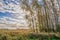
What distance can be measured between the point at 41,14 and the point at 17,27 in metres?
0.43

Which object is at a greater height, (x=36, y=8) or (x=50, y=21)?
(x=36, y=8)

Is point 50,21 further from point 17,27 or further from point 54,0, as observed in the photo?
point 17,27

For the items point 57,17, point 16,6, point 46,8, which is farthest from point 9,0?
point 57,17

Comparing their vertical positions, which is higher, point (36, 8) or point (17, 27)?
point (36, 8)

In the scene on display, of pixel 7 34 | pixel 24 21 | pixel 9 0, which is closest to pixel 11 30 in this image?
pixel 7 34

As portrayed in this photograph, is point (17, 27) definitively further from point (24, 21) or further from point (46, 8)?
point (46, 8)

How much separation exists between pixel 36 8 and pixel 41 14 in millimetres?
125

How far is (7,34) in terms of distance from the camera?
2434 mm

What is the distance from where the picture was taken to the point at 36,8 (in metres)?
2.51

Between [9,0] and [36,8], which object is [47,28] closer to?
[36,8]

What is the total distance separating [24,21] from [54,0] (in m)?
0.58

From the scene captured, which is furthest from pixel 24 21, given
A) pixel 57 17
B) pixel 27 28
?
pixel 57 17

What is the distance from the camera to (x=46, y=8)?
8.30 feet

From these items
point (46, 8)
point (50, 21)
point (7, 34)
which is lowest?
point (7, 34)
